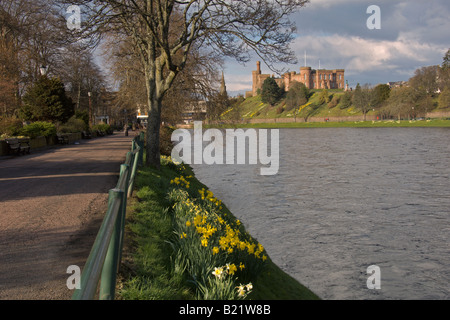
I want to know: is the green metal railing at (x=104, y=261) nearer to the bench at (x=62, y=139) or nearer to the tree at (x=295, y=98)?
the bench at (x=62, y=139)

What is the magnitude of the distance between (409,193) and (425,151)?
70.3ft

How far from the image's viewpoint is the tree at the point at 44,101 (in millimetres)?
32688

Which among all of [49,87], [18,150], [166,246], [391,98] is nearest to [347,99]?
[391,98]

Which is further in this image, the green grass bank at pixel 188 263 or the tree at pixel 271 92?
the tree at pixel 271 92

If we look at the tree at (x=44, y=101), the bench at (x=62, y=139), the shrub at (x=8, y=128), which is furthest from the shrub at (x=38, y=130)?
the tree at (x=44, y=101)

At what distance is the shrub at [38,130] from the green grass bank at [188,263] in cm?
1754

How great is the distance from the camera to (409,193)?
19.9 m

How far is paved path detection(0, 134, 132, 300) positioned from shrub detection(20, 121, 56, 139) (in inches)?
416

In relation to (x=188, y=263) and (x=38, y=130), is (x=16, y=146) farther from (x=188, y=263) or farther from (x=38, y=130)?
(x=188, y=263)

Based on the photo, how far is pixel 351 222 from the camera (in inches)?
590

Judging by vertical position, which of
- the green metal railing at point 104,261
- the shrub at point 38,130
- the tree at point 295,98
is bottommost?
the green metal railing at point 104,261

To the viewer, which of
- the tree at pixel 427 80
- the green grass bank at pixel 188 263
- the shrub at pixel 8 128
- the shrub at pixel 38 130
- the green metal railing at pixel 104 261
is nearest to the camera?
the green metal railing at pixel 104 261

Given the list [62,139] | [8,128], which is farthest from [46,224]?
[62,139]
